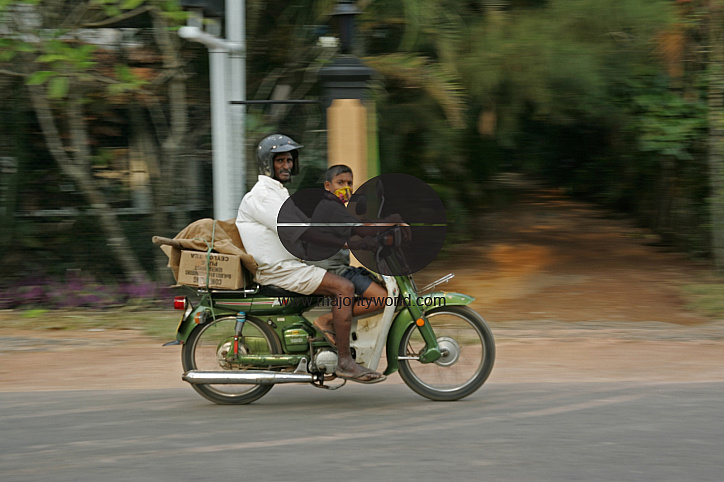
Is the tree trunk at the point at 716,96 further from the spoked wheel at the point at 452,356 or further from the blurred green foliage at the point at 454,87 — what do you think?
the spoked wheel at the point at 452,356

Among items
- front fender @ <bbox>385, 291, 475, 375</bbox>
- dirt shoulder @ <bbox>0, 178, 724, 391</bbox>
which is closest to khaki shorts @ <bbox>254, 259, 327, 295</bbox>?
front fender @ <bbox>385, 291, 475, 375</bbox>

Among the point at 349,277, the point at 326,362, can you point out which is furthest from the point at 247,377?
the point at 349,277

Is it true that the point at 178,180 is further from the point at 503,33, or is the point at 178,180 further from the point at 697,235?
the point at 697,235

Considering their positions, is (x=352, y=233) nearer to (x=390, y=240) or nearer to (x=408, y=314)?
(x=390, y=240)

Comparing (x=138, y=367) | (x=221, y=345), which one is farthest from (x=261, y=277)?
(x=138, y=367)

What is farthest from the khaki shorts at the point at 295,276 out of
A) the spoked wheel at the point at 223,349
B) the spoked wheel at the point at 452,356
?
the spoked wheel at the point at 452,356

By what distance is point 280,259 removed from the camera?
5.57m

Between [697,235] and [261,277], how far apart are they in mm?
7927

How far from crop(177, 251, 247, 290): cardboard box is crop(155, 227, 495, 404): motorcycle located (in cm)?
14

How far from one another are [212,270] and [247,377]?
2.53 feet

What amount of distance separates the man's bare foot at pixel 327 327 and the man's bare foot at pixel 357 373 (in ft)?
0.64

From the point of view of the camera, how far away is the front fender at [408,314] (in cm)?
563

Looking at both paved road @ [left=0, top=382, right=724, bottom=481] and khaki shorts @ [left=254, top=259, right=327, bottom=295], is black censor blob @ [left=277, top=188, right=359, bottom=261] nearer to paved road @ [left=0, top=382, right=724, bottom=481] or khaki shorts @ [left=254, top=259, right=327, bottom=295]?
khaki shorts @ [left=254, top=259, right=327, bottom=295]

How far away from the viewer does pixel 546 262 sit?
11430mm
